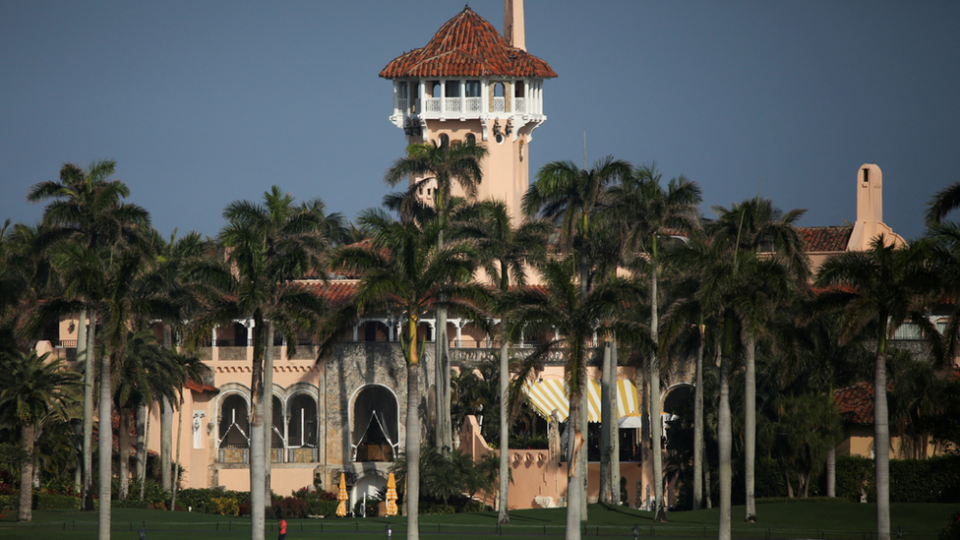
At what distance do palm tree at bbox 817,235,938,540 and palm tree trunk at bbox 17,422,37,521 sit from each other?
2771 cm

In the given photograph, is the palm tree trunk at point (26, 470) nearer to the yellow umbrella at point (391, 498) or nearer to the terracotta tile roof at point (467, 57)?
the yellow umbrella at point (391, 498)

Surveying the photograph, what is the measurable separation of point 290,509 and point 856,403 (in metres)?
24.7

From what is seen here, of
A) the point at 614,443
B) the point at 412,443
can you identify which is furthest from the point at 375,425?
the point at 412,443

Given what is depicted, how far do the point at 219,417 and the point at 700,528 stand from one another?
3197 cm

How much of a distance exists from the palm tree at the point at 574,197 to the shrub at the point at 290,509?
13.9m

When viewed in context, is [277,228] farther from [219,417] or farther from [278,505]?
[219,417]

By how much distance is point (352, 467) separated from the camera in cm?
6538

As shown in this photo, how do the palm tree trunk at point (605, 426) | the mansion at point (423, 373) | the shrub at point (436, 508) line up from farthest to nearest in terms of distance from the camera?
1. the mansion at point (423, 373)
2. the shrub at point (436, 508)
3. the palm tree trunk at point (605, 426)

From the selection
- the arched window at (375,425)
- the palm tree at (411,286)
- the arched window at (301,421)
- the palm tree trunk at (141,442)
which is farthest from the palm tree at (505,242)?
the arched window at (301,421)

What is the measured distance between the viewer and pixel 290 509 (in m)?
56.7

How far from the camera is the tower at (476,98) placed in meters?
71.1

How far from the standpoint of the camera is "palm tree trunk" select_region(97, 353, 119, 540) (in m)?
37.6

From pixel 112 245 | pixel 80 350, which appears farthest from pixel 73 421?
pixel 112 245

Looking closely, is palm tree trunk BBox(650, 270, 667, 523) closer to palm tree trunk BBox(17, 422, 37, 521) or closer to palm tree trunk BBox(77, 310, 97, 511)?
palm tree trunk BBox(77, 310, 97, 511)
